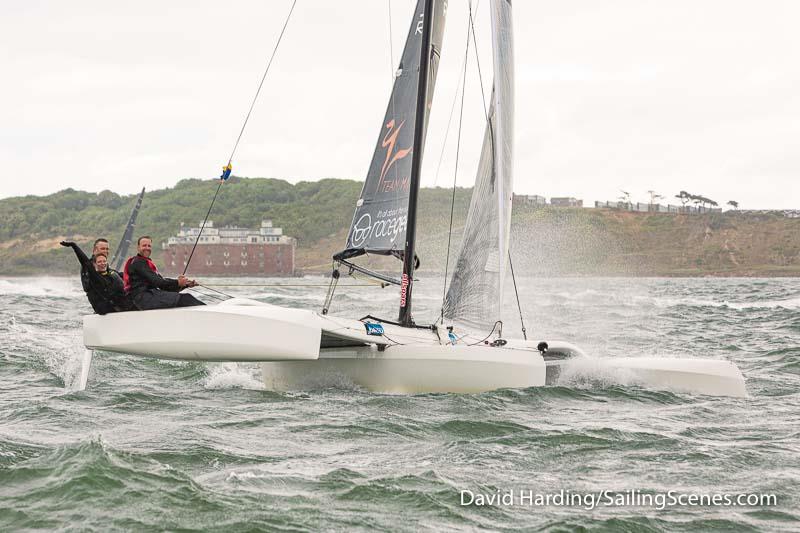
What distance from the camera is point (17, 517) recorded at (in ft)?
14.3

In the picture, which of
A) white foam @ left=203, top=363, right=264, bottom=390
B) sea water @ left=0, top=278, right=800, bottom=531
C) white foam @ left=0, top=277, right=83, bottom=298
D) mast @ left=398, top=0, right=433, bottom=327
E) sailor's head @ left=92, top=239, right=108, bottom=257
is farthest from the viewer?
white foam @ left=0, top=277, right=83, bottom=298

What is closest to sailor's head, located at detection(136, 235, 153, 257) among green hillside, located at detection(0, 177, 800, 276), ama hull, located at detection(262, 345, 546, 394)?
ama hull, located at detection(262, 345, 546, 394)

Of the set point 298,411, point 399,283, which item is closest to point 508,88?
point 399,283

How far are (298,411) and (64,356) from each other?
511 cm

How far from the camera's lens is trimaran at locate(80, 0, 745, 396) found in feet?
24.8

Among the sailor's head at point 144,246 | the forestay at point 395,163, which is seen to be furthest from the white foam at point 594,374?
the sailor's head at point 144,246

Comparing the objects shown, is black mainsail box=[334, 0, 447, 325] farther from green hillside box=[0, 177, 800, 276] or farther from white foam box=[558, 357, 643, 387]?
green hillside box=[0, 177, 800, 276]

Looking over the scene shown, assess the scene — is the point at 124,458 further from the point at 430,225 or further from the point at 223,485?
the point at 430,225

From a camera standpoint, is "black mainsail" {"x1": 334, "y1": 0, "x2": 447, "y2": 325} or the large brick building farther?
the large brick building

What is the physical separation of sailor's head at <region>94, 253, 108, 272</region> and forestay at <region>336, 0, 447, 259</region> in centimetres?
260

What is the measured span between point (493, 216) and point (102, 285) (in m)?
4.06

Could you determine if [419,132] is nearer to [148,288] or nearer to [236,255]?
[148,288]

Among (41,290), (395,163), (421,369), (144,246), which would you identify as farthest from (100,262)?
(41,290)

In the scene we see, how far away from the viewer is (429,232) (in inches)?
5276
